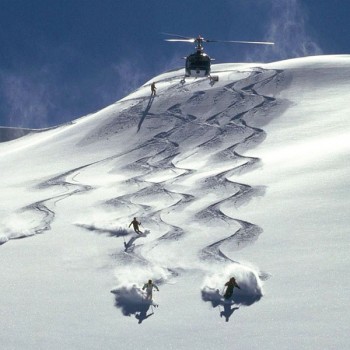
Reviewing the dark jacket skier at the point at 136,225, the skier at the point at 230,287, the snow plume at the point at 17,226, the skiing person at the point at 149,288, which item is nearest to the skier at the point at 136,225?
the dark jacket skier at the point at 136,225

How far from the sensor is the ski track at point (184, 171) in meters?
31.2

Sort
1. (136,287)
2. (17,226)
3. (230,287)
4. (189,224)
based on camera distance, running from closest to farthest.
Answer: (230,287), (136,287), (189,224), (17,226)

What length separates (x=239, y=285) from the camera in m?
25.0

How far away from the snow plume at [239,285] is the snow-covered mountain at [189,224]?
53mm

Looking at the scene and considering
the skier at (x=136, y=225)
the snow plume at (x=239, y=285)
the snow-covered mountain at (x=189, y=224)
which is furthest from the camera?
the skier at (x=136, y=225)

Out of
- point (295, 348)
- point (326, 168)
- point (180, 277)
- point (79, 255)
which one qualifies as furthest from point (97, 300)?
point (326, 168)

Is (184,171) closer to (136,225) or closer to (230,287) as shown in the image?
(136,225)

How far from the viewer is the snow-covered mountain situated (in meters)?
22.9

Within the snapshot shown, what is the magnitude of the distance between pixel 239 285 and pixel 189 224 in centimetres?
827

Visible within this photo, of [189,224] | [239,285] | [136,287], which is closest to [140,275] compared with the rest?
[136,287]

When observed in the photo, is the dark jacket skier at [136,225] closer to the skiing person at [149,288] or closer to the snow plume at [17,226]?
the snow plume at [17,226]

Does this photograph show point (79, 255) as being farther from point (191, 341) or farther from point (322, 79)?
point (322, 79)

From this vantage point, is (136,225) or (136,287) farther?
(136,225)

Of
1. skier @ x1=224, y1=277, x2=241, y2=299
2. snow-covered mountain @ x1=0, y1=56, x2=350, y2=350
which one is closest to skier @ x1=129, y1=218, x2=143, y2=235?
snow-covered mountain @ x1=0, y1=56, x2=350, y2=350
